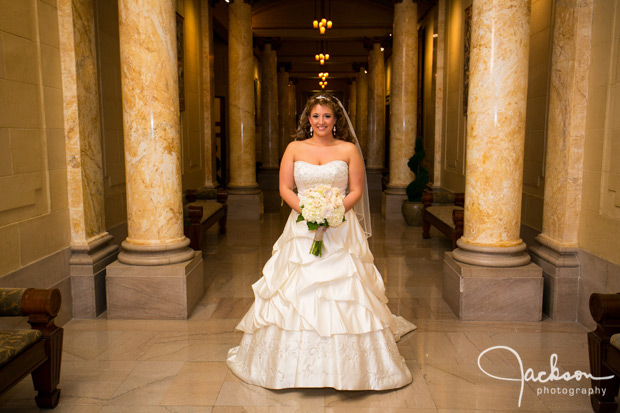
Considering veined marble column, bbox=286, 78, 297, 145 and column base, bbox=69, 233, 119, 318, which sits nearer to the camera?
column base, bbox=69, 233, 119, 318

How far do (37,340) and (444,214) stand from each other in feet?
20.1

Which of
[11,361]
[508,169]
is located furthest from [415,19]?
[11,361]

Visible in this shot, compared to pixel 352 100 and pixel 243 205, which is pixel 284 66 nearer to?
pixel 352 100

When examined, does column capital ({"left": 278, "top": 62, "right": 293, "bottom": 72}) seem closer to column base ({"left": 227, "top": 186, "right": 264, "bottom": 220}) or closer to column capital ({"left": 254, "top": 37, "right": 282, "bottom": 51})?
column capital ({"left": 254, "top": 37, "right": 282, "bottom": 51})

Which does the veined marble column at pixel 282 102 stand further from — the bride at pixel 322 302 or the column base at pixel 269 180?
the bride at pixel 322 302

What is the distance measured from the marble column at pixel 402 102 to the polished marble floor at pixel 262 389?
5.30 meters

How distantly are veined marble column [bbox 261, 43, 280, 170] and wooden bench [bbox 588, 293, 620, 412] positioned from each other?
584 inches

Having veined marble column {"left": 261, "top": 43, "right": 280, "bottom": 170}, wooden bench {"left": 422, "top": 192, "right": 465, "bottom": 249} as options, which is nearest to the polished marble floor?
wooden bench {"left": 422, "top": 192, "right": 465, "bottom": 249}

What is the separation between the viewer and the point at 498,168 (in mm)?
4949

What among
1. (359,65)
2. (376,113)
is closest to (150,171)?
(376,113)

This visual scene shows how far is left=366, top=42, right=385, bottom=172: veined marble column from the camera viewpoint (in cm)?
1733

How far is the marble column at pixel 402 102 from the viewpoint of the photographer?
11.0m

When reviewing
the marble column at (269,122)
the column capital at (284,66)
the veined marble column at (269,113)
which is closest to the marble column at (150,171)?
the marble column at (269,122)

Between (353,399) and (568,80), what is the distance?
3456 mm
